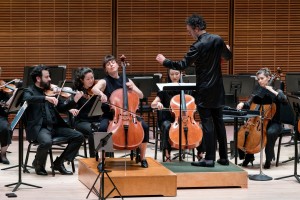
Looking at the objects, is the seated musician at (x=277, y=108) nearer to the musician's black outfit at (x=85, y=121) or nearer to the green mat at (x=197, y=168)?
the green mat at (x=197, y=168)

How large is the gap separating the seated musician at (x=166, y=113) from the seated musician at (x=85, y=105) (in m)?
0.78

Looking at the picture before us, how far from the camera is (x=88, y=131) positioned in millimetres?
7750

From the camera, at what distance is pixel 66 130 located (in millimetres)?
7402

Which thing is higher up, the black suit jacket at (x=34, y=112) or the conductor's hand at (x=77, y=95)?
the conductor's hand at (x=77, y=95)

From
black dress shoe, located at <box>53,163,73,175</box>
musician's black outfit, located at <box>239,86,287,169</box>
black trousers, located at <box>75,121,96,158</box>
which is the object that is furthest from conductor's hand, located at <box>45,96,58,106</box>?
musician's black outfit, located at <box>239,86,287,169</box>

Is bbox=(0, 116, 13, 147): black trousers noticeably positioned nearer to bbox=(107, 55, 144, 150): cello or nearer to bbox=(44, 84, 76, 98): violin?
bbox=(44, 84, 76, 98): violin

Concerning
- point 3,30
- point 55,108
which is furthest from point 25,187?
point 3,30

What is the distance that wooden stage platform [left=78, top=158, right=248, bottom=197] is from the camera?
243 inches

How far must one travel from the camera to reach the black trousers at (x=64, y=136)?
23.4 feet

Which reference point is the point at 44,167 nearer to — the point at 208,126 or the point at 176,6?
the point at 208,126

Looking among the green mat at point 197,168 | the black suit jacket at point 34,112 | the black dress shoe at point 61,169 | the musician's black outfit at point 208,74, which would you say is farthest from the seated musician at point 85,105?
the musician's black outfit at point 208,74

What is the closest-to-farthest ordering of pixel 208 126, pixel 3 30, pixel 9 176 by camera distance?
pixel 208 126 → pixel 9 176 → pixel 3 30

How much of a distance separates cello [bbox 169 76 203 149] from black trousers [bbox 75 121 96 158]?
99 cm

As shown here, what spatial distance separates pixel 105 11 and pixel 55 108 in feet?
13.7
